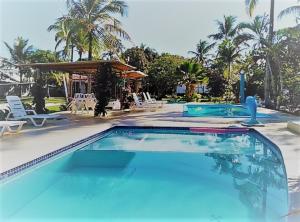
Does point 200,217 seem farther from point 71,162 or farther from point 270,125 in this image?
point 270,125

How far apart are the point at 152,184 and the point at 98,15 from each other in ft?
49.3

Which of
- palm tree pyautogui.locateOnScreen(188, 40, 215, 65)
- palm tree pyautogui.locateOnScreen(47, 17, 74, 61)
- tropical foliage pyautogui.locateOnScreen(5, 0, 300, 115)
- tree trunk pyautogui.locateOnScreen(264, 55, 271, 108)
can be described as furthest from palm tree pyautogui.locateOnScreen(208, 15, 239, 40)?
palm tree pyautogui.locateOnScreen(47, 17, 74, 61)

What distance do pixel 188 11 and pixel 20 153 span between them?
36.2 feet

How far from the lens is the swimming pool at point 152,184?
4.46 metres

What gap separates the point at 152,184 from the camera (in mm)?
5789

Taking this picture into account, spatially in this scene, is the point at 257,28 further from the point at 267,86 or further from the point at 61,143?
the point at 61,143

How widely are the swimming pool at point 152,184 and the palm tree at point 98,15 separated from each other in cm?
1099

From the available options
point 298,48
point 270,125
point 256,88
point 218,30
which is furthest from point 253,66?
point 270,125

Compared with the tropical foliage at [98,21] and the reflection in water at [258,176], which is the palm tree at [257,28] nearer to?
the tropical foliage at [98,21]

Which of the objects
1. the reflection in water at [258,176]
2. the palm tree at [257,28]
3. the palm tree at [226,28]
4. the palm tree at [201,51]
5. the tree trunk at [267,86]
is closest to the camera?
the reflection in water at [258,176]

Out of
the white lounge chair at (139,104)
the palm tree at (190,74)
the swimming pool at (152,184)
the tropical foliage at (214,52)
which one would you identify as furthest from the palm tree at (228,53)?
the swimming pool at (152,184)

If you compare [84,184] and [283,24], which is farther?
[283,24]

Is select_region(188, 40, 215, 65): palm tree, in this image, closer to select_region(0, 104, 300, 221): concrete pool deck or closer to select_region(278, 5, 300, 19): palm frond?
select_region(278, 5, 300, 19): palm frond

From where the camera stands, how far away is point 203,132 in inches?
422
